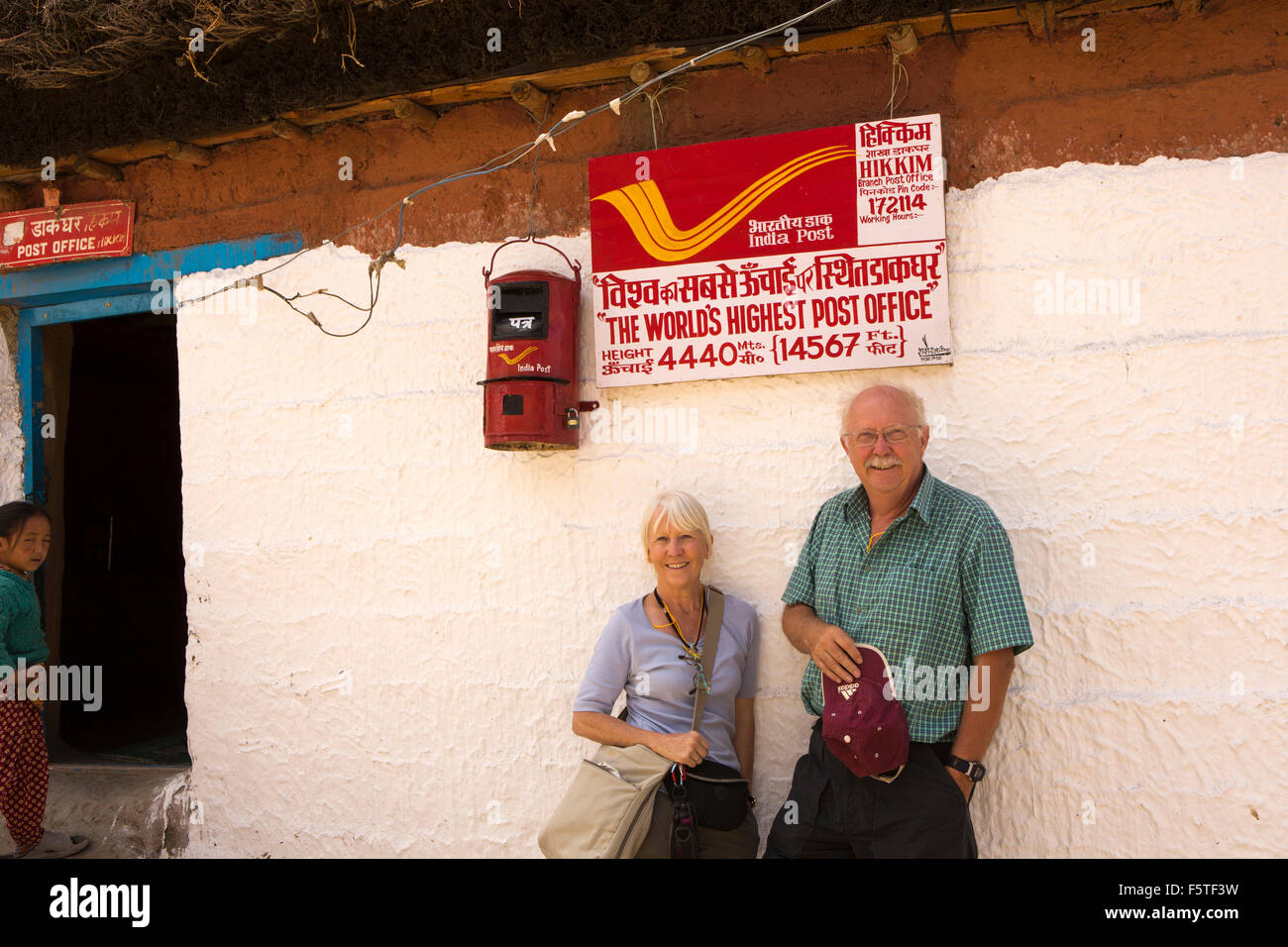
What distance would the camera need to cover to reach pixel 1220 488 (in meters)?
3.10

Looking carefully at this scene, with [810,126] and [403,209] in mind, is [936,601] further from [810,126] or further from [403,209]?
[403,209]

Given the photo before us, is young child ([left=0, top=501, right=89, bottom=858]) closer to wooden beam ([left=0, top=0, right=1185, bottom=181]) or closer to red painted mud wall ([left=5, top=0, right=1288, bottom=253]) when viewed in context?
red painted mud wall ([left=5, top=0, right=1288, bottom=253])

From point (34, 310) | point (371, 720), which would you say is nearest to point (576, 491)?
point (371, 720)

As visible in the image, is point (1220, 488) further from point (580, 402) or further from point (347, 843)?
point (347, 843)

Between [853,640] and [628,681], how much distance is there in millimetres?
770

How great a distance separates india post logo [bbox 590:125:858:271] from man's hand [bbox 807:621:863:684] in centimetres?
140

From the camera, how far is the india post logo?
344 centimetres

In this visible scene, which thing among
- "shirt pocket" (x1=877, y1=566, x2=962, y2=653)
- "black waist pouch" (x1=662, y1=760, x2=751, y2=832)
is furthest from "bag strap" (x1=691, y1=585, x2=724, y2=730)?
"shirt pocket" (x1=877, y1=566, x2=962, y2=653)

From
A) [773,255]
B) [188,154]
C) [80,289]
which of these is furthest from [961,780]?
[80,289]

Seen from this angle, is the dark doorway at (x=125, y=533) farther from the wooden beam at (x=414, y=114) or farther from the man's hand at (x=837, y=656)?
the man's hand at (x=837, y=656)

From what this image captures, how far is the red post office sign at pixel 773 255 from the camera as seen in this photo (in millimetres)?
3352

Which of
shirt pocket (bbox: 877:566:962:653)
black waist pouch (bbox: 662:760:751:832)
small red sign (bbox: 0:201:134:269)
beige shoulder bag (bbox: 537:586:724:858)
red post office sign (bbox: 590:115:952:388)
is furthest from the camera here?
small red sign (bbox: 0:201:134:269)

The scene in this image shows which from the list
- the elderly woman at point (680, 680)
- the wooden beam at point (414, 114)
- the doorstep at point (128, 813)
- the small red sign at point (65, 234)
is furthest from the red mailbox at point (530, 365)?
the doorstep at point (128, 813)

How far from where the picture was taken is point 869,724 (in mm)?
2650
